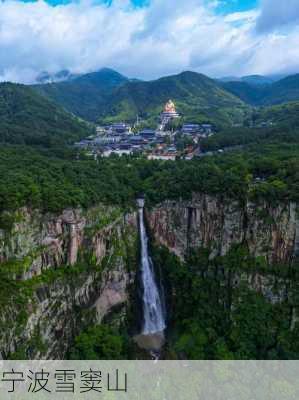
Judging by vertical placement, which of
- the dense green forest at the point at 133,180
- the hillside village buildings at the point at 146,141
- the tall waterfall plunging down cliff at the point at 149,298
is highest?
the hillside village buildings at the point at 146,141

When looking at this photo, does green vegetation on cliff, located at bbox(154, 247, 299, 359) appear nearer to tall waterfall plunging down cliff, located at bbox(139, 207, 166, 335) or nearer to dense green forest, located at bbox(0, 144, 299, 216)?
tall waterfall plunging down cliff, located at bbox(139, 207, 166, 335)

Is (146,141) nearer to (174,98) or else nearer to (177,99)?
(177,99)

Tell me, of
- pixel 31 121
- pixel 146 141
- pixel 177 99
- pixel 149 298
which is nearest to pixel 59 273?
pixel 149 298

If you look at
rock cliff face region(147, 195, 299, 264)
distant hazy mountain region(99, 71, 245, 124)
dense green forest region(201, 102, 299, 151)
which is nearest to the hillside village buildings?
dense green forest region(201, 102, 299, 151)

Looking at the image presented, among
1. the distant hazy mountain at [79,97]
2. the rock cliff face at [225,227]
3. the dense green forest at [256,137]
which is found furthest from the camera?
the distant hazy mountain at [79,97]

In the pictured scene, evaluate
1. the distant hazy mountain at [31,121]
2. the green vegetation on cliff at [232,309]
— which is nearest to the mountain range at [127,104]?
the distant hazy mountain at [31,121]

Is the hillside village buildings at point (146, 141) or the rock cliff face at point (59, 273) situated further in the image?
the hillside village buildings at point (146, 141)

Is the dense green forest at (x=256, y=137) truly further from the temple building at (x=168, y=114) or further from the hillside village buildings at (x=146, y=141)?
the temple building at (x=168, y=114)
